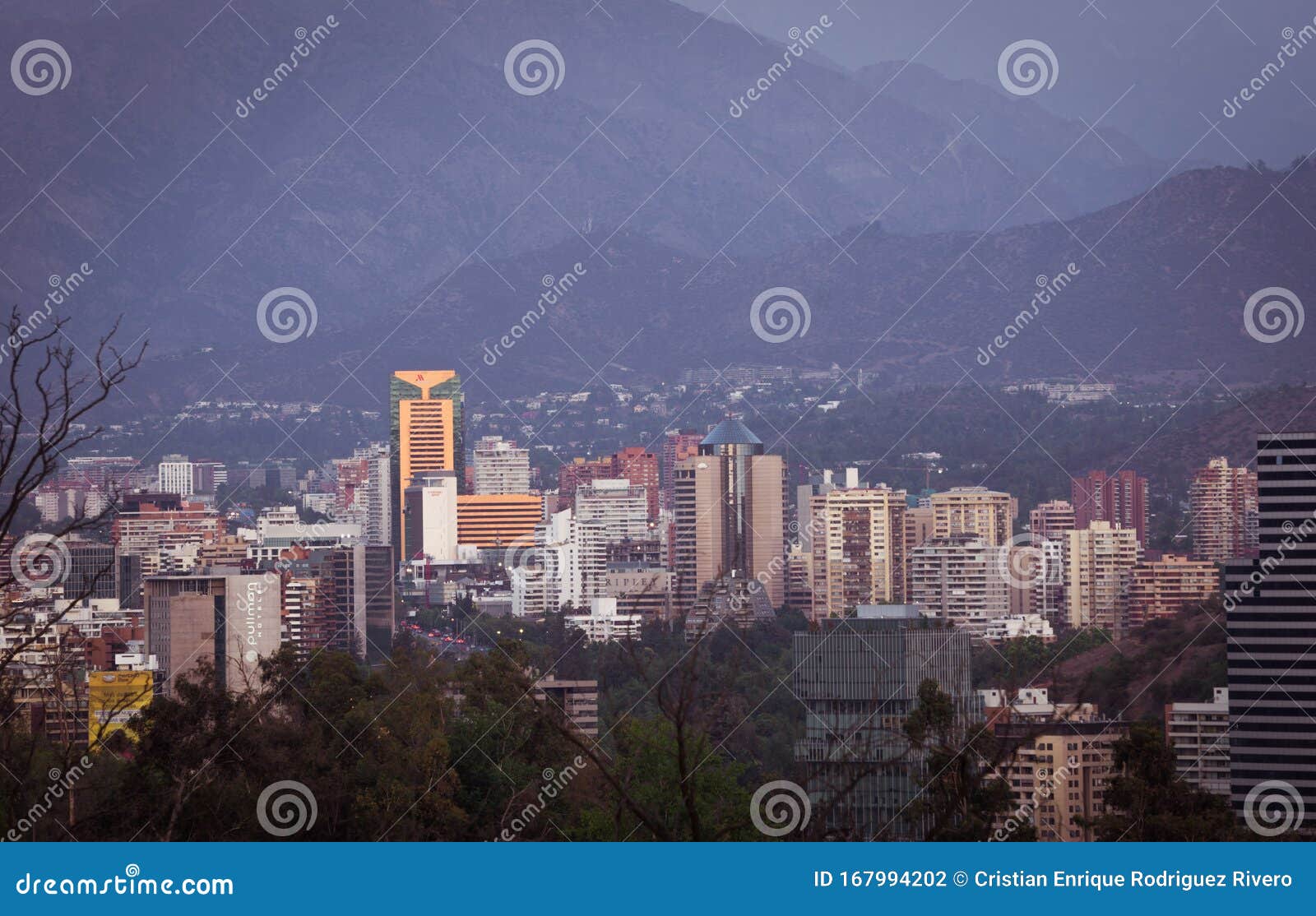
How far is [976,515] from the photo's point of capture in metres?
22.3

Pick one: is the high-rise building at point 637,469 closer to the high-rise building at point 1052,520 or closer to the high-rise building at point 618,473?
the high-rise building at point 618,473

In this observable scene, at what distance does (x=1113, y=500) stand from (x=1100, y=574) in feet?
12.0

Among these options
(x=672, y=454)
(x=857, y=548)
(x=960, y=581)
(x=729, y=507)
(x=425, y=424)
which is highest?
(x=425, y=424)

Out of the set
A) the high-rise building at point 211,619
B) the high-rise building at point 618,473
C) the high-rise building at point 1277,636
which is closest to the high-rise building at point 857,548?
the high-rise building at point 618,473

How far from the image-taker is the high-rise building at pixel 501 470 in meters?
29.2

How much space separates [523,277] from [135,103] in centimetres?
1846

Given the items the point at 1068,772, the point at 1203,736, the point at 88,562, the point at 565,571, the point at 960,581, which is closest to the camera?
the point at 1068,772

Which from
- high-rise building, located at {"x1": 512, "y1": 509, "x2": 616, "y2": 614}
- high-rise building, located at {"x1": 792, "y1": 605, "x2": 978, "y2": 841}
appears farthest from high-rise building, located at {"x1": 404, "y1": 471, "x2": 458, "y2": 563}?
high-rise building, located at {"x1": 792, "y1": 605, "x2": 978, "y2": 841}

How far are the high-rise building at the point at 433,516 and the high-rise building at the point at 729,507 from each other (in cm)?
471

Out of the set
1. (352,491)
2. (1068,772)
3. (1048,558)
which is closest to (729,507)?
(1048,558)

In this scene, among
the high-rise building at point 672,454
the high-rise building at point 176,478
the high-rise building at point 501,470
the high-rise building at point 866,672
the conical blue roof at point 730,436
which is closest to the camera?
the high-rise building at point 866,672

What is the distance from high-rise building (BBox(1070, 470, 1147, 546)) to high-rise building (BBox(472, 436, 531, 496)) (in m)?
10.7

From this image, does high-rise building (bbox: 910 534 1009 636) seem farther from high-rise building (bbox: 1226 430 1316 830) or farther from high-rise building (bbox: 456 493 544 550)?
high-rise building (bbox: 456 493 544 550)

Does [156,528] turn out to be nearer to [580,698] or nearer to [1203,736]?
[580,698]
